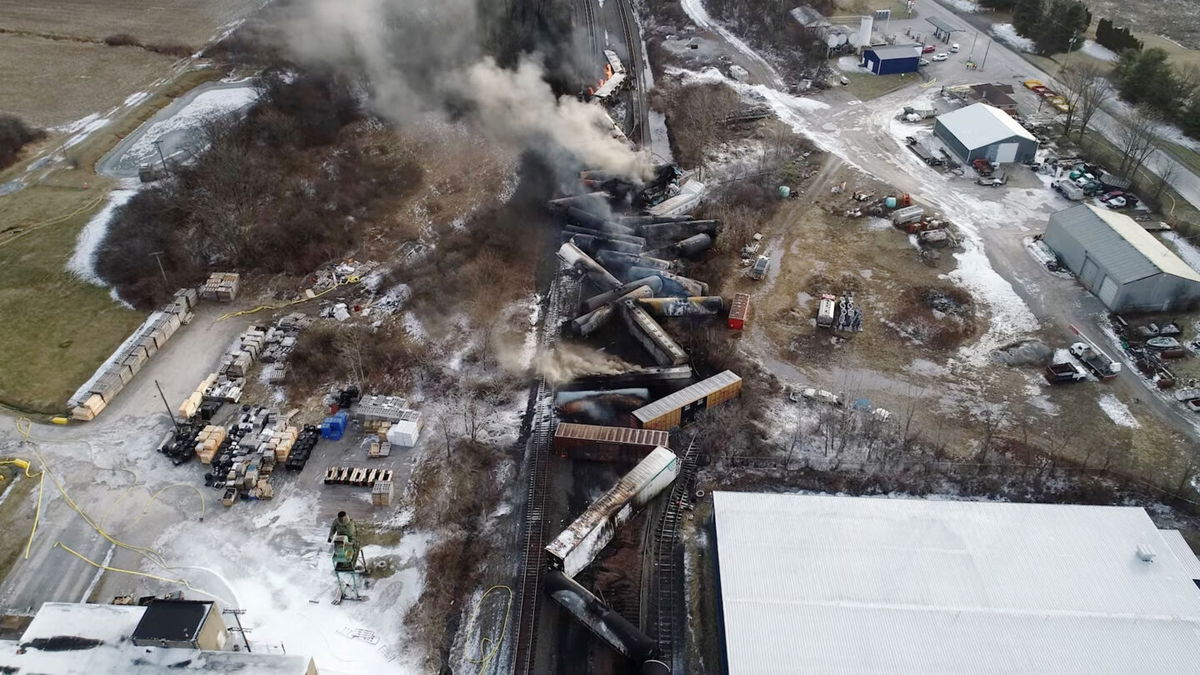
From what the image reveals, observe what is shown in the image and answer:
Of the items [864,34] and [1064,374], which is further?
[864,34]

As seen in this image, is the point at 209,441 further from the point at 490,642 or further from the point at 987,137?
the point at 987,137

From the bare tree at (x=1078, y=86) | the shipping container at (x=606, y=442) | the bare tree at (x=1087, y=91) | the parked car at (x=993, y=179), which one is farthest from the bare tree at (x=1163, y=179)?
the shipping container at (x=606, y=442)

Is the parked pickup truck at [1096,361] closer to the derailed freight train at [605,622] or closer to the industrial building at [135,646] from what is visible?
the derailed freight train at [605,622]

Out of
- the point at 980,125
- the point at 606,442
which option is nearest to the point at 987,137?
the point at 980,125

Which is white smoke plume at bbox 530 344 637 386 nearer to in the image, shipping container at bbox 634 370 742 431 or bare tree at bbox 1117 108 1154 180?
shipping container at bbox 634 370 742 431

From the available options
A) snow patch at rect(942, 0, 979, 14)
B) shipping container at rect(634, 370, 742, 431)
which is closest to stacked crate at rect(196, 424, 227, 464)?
shipping container at rect(634, 370, 742, 431)

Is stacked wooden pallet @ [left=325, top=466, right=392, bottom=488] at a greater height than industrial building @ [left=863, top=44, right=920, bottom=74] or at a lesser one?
lesser
